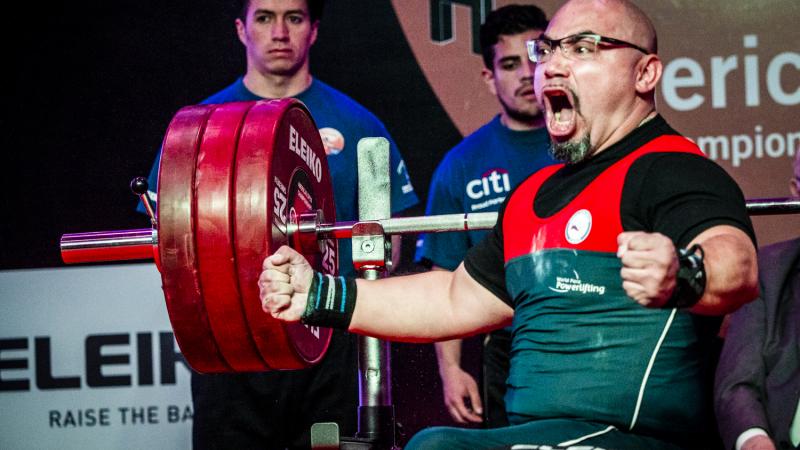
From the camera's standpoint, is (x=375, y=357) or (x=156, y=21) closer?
(x=375, y=357)

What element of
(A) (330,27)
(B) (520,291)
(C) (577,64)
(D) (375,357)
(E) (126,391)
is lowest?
(E) (126,391)

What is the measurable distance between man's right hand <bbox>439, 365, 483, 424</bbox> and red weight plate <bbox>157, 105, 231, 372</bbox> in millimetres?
1271

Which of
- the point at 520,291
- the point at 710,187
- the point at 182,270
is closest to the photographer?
the point at 710,187

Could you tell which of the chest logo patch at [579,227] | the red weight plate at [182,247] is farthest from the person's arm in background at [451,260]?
the chest logo patch at [579,227]

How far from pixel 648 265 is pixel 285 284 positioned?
901mm

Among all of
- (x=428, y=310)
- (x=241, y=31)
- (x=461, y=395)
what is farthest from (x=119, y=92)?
(x=428, y=310)

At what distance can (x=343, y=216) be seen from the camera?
11.7ft

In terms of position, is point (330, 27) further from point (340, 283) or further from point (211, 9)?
point (340, 283)

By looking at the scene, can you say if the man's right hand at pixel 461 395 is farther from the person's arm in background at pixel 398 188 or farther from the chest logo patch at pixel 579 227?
the chest logo patch at pixel 579 227

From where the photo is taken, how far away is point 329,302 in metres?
2.25

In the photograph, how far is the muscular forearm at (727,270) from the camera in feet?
5.57

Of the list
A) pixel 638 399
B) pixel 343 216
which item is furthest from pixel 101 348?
pixel 638 399

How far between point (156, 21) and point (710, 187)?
123 inches

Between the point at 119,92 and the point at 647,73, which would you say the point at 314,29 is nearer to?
the point at 119,92
